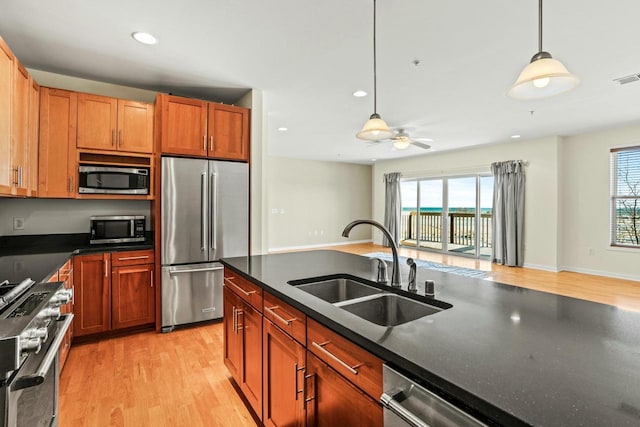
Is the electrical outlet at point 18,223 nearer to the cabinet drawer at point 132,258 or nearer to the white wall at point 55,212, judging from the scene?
the white wall at point 55,212

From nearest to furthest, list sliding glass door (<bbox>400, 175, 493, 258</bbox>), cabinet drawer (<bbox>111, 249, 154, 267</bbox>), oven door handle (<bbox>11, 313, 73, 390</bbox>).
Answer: oven door handle (<bbox>11, 313, 73, 390</bbox>), cabinet drawer (<bbox>111, 249, 154, 267</bbox>), sliding glass door (<bbox>400, 175, 493, 258</bbox>)

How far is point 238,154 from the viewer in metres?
3.54

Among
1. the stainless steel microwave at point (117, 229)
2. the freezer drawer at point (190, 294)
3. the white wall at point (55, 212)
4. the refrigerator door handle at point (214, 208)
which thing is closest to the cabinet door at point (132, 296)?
the freezer drawer at point (190, 294)

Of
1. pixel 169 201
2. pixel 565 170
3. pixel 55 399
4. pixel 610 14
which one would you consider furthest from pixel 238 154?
pixel 565 170

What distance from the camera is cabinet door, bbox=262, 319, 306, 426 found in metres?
1.32

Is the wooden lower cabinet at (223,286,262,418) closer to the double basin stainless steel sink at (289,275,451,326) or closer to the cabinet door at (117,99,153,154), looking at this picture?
the double basin stainless steel sink at (289,275,451,326)

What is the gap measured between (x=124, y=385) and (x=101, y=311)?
1043 millimetres

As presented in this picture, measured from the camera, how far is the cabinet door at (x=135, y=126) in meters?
3.22

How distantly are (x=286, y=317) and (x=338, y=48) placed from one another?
2327 millimetres

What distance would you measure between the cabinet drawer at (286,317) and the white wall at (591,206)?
665cm

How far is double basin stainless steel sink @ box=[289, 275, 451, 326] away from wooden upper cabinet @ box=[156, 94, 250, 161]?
2235 millimetres

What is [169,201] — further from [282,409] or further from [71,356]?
[282,409]

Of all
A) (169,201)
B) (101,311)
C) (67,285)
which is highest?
(169,201)

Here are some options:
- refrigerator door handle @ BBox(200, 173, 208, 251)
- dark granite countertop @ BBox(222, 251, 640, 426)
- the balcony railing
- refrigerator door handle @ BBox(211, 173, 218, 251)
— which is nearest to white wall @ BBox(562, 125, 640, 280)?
the balcony railing
